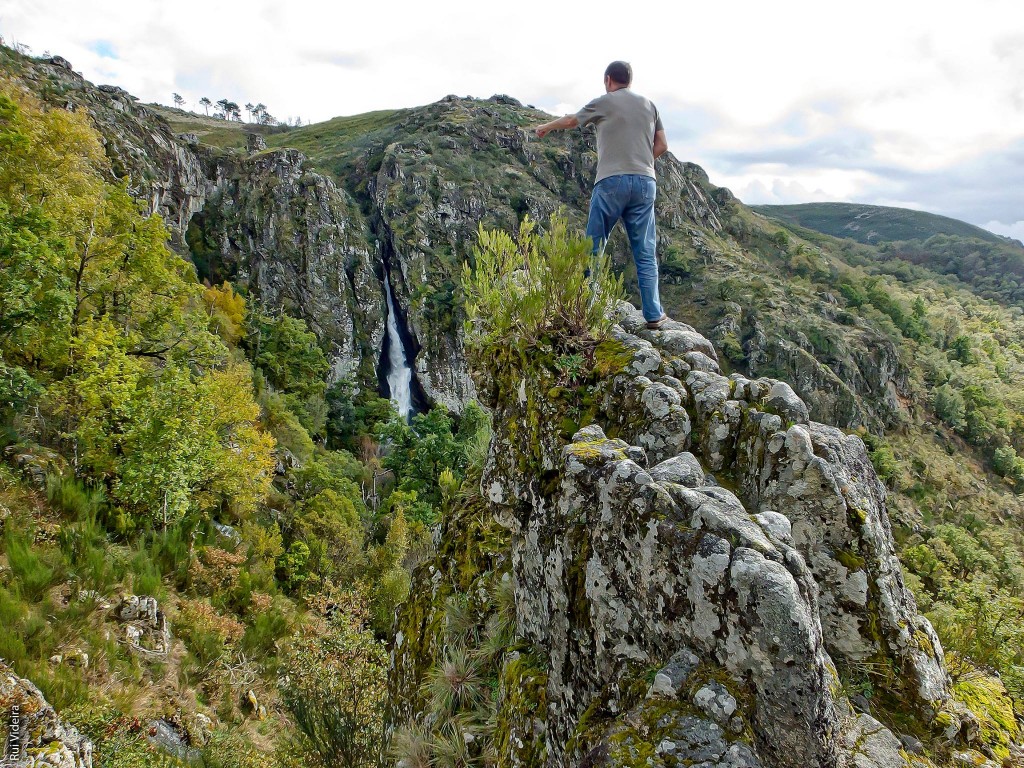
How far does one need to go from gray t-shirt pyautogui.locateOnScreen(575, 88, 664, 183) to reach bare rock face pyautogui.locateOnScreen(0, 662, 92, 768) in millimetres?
8986

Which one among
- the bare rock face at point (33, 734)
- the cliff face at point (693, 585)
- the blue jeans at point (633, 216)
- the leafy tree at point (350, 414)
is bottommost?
the leafy tree at point (350, 414)

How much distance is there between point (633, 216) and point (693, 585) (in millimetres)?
3946

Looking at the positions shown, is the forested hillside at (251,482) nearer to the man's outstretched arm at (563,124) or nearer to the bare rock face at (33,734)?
the bare rock face at (33,734)

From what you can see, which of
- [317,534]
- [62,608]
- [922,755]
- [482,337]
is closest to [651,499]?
[922,755]

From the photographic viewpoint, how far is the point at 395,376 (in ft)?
218

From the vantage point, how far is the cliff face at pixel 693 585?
236 cm

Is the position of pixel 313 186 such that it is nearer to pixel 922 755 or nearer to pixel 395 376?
pixel 395 376

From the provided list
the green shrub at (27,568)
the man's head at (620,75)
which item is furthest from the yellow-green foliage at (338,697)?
the man's head at (620,75)

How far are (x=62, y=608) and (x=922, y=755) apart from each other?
12.0 meters

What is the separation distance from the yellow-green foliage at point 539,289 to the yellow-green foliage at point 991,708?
380cm

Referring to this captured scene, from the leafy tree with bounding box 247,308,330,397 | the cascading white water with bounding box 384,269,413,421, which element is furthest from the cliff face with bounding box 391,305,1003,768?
the cascading white water with bounding box 384,269,413,421

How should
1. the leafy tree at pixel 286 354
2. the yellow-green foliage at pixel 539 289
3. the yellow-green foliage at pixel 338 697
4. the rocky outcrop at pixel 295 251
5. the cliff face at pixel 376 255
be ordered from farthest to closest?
the rocky outcrop at pixel 295 251 → the cliff face at pixel 376 255 → the leafy tree at pixel 286 354 → the yellow-green foliage at pixel 338 697 → the yellow-green foliage at pixel 539 289

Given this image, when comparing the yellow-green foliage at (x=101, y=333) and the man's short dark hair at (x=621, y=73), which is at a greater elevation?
the man's short dark hair at (x=621, y=73)

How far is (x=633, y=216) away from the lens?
5301 mm
